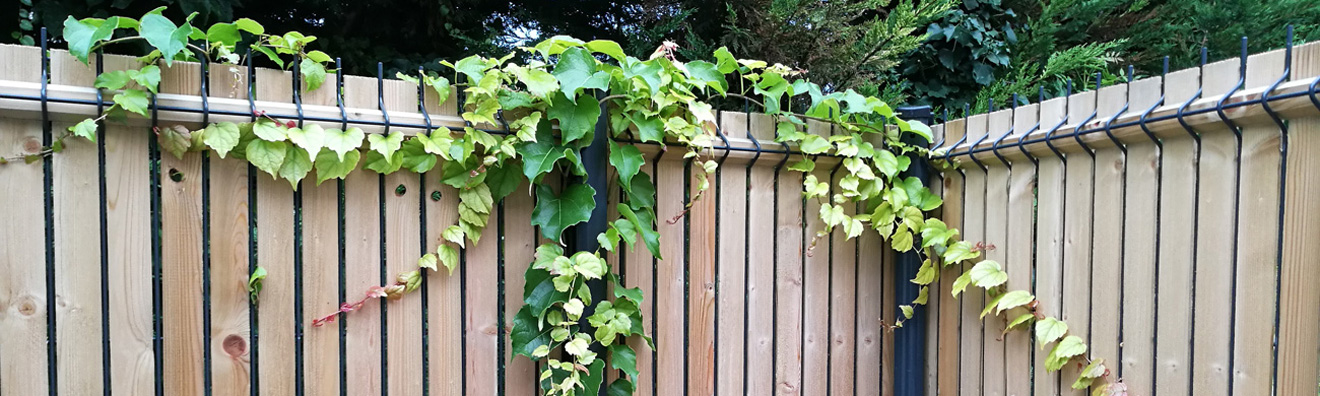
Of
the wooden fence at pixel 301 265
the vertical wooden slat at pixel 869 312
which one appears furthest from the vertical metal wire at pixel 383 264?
the vertical wooden slat at pixel 869 312

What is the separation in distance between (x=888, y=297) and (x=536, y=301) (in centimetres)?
114

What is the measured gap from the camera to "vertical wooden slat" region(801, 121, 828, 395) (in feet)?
6.56

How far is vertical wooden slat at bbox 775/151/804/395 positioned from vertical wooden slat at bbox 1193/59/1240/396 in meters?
0.93

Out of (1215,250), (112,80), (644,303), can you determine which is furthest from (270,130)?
(1215,250)

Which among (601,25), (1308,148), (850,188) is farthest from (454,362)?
(601,25)

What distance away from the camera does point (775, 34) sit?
3.25m

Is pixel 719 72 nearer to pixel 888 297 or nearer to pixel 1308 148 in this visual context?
pixel 888 297

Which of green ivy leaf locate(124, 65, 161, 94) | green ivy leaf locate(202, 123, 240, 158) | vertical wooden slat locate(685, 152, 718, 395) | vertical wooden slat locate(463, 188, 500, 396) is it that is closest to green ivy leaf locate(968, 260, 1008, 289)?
vertical wooden slat locate(685, 152, 718, 395)

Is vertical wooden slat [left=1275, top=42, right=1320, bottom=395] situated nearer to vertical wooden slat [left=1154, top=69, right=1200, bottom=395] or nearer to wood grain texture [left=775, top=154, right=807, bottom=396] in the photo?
vertical wooden slat [left=1154, top=69, right=1200, bottom=395]

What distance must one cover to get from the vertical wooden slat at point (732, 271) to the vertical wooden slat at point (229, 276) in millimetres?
1142

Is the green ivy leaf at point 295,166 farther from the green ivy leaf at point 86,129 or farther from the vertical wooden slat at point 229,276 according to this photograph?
the green ivy leaf at point 86,129

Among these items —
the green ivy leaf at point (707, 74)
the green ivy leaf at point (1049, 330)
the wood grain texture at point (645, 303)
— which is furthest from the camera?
the wood grain texture at point (645, 303)

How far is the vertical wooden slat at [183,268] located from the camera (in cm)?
140

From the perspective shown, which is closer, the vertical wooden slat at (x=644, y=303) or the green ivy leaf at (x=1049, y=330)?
the green ivy leaf at (x=1049, y=330)
